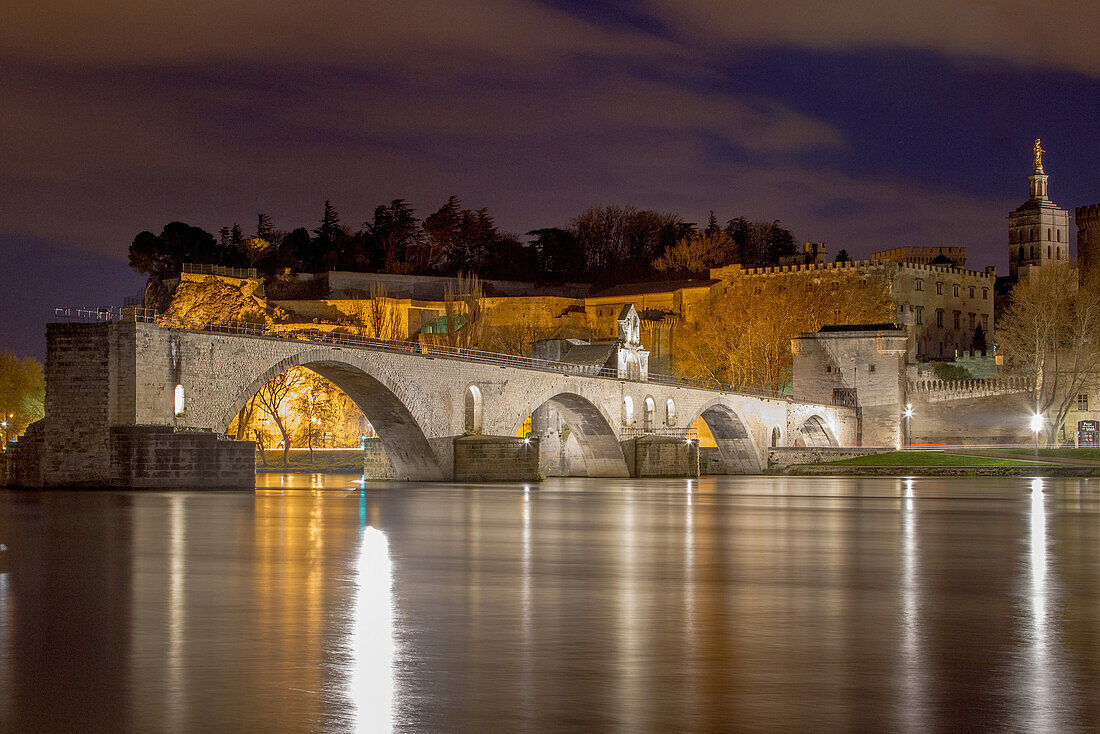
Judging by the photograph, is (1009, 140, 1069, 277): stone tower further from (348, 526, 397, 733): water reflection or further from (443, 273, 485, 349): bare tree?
(348, 526, 397, 733): water reflection

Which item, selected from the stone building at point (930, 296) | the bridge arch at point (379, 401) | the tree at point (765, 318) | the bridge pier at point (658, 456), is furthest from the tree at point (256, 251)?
the bridge arch at point (379, 401)

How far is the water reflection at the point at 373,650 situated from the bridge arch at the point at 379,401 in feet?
73.6

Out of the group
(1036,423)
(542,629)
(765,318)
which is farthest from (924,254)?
(542,629)

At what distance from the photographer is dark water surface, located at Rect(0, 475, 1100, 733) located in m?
6.73

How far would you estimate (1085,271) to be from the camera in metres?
98.5

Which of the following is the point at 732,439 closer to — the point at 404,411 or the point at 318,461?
the point at 318,461

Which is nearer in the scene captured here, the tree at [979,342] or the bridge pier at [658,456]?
the bridge pier at [658,456]

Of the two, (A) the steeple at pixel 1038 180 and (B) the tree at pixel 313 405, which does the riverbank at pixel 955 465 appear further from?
(A) the steeple at pixel 1038 180

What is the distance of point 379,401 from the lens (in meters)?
42.2

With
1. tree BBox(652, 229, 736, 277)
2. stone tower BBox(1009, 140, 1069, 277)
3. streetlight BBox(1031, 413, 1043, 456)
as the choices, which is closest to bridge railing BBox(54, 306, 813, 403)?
streetlight BBox(1031, 413, 1043, 456)

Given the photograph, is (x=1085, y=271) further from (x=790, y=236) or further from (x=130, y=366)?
(x=130, y=366)

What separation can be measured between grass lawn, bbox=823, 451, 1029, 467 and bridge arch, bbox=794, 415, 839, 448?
10.5 metres

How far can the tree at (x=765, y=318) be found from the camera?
81.8 metres

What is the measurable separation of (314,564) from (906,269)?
82409mm
